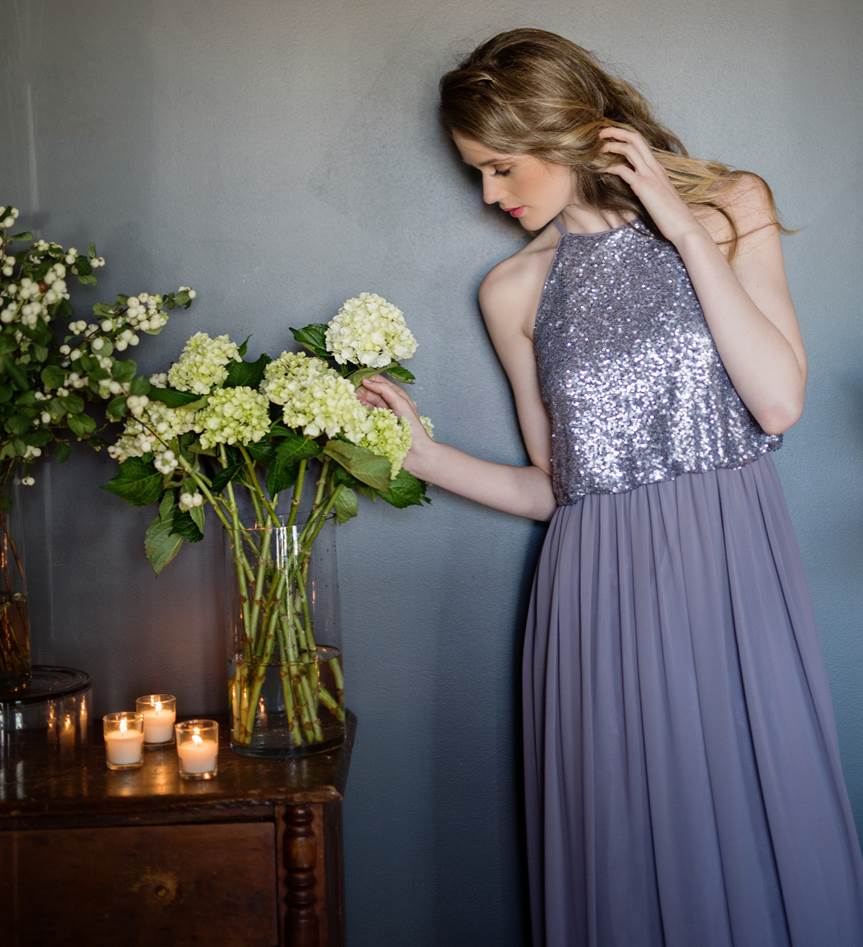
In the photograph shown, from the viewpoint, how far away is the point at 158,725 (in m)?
1.68

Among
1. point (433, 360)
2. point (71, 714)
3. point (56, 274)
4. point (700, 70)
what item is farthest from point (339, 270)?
point (71, 714)

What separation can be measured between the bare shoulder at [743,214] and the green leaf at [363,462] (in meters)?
0.65

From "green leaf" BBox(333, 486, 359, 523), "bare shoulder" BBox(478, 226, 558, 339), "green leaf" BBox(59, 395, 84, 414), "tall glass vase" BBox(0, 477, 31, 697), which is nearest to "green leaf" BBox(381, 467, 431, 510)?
"green leaf" BBox(333, 486, 359, 523)

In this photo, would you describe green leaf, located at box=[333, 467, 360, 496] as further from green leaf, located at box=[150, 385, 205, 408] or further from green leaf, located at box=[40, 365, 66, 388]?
green leaf, located at box=[40, 365, 66, 388]

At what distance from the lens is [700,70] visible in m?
1.93

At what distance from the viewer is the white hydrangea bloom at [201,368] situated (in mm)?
1562

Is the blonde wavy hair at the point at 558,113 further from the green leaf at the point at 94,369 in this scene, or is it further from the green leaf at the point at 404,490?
the green leaf at the point at 94,369

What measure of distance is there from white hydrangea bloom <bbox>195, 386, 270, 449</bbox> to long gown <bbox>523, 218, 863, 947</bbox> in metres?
0.50

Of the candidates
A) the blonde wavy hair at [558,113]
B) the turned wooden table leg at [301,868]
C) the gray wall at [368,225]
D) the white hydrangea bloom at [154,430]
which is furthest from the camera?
the gray wall at [368,225]

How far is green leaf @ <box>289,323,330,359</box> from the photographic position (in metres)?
1.69

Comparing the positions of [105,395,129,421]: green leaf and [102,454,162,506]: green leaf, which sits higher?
[105,395,129,421]: green leaf

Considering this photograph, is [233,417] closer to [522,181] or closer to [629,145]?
[522,181]

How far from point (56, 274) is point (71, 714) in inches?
26.6

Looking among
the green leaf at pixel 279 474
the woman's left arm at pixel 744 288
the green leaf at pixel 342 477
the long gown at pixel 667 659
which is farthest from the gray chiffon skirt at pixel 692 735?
the green leaf at pixel 279 474
